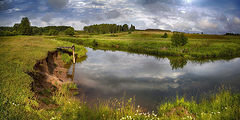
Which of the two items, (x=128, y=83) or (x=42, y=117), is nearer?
(x=42, y=117)

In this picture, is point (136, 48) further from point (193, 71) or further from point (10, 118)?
point (10, 118)

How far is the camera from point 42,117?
583 cm

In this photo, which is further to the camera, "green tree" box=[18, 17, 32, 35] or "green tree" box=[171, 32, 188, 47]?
"green tree" box=[18, 17, 32, 35]

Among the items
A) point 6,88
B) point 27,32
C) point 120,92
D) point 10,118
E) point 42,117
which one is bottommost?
point 120,92

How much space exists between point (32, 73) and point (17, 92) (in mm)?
4889

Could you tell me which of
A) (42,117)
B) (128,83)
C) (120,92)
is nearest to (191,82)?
(128,83)

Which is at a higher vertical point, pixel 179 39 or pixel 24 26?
pixel 24 26

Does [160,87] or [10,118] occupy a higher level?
[10,118]

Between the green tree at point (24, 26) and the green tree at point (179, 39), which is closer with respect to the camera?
the green tree at point (179, 39)

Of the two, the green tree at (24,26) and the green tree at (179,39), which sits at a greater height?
the green tree at (24,26)

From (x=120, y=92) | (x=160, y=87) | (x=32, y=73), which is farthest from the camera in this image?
(x=160, y=87)

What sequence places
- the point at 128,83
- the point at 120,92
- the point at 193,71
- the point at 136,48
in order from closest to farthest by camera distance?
the point at 120,92
the point at 128,83
the point at 193,71
the point at 136,48

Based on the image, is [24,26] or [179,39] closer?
[179,39]

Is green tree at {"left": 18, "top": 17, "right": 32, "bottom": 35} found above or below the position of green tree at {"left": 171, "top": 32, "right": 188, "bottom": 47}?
Result: above
